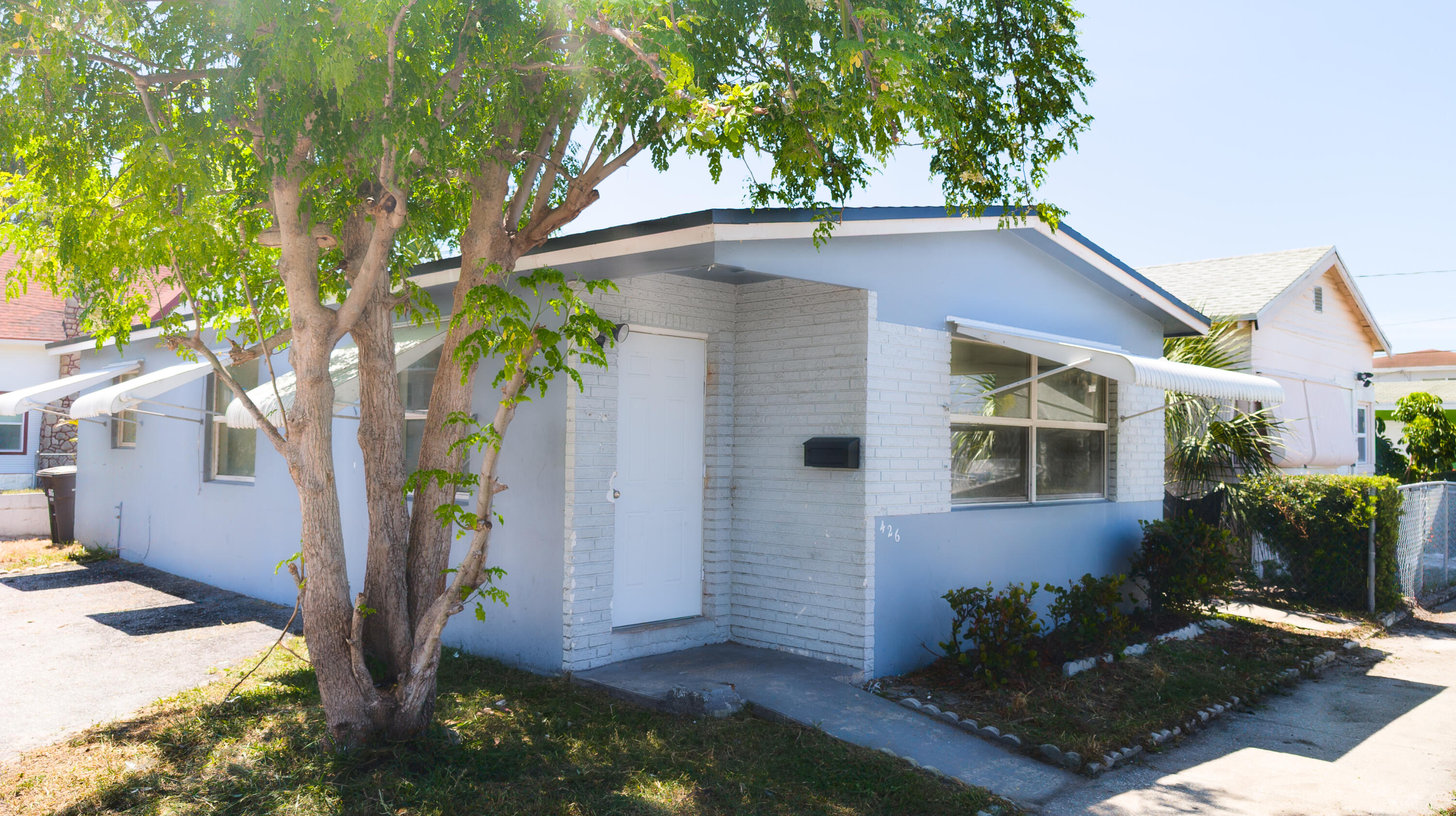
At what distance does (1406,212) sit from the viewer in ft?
76.9

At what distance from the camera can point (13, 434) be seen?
62.5 feet

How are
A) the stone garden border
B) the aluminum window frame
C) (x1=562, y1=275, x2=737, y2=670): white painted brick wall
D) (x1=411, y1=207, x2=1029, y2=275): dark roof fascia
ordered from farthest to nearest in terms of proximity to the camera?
the aluminum window frame
(x1=562, y1=275, x2=737, y2=670): white painted brick wall
(x1=411, y1=207, x2=1029, y2=275): dark roof fascia
the stone garden border

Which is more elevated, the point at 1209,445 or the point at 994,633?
the point at 1209,445

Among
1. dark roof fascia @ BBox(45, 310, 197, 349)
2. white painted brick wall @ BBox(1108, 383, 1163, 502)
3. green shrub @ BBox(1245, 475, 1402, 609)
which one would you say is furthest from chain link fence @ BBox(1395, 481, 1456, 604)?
dark roof fascia @ BBox(45, 310, 197, 349)

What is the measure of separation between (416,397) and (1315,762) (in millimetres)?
6837

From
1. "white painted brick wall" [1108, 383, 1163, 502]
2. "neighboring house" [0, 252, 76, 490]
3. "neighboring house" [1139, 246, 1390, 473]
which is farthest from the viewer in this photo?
"neighboring house" [0, 252, 76, 490]

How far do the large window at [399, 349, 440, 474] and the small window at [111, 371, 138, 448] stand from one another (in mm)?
6345

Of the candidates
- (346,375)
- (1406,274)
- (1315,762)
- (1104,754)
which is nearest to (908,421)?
(1104,754)

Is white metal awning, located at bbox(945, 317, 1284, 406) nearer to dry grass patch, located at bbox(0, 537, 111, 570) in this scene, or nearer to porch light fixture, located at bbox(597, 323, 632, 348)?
porch light fixture, located at bbox(597, 323, 632, 348)

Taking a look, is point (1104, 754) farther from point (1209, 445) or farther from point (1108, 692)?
point (1209, 445)

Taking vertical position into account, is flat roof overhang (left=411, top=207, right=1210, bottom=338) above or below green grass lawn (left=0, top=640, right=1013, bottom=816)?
above

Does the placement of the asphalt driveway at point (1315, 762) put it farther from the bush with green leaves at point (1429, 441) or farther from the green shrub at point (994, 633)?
the bush with green leaves at point (1429, 441)

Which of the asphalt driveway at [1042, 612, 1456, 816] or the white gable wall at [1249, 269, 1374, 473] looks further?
the white gable wall at [1249, 269, 1374, 473]

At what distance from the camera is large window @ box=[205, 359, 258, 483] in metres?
10.3
